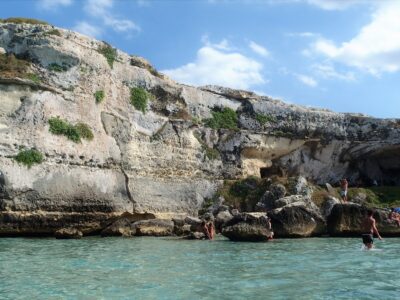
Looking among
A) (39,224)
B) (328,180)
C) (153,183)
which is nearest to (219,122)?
(153,183)

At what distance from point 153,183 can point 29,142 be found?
313 inches

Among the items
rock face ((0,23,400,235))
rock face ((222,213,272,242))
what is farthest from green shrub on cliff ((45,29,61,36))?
rock face ((222,213,272,242))

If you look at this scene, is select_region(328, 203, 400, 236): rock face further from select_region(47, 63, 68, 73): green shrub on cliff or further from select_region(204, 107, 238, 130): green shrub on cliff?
select_region(47, 63, 68, 73): green shrub on cliff

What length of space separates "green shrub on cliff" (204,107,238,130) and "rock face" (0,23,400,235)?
42cm

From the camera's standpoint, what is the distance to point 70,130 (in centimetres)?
2702

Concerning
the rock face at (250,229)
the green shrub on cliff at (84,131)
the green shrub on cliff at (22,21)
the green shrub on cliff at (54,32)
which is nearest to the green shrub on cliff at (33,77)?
the green shrub on cliff at (54,32)

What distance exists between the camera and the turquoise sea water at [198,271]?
32.4 ft

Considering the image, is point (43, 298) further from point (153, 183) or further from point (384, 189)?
point (384, 189)

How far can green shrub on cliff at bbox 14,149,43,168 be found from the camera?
2436 cm

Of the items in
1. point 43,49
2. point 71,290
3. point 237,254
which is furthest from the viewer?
point 43,49

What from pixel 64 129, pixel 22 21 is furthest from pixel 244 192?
pixel 22 21

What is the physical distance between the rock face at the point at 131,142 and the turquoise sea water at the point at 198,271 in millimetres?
5946

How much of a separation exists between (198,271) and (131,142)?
17.9 meters

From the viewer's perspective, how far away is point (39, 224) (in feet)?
79.4
